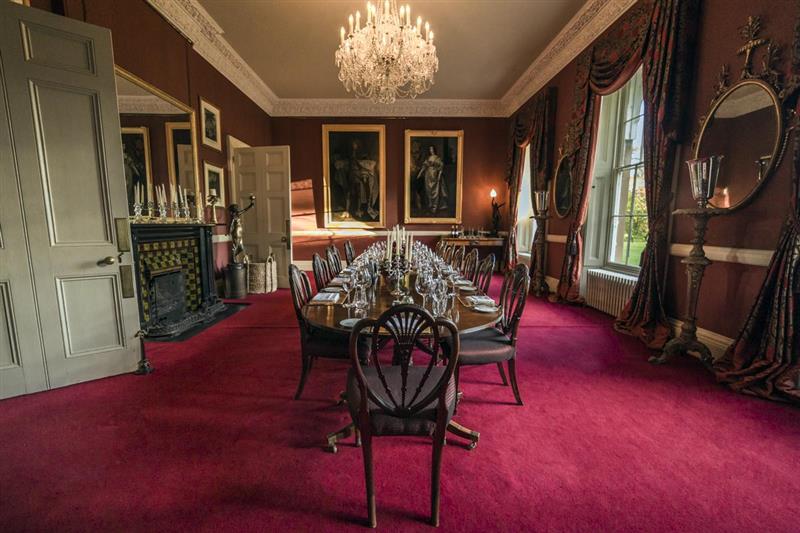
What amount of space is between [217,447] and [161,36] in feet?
14.7

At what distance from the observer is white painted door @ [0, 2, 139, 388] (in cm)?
226

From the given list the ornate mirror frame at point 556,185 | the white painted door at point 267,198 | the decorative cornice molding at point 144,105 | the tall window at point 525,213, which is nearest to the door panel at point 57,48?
the decorative cornice molding at point 144,105

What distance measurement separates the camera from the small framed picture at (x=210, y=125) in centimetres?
484

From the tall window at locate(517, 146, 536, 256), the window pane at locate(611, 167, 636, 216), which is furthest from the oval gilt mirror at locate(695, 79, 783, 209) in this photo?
the tall window at locate(517, 146, 536, 256)

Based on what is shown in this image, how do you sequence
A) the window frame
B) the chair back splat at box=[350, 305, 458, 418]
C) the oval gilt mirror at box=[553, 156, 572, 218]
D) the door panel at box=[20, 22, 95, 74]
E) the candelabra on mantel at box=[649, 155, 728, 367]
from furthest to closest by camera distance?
the oval gilt mirror at box=[553, 156, 572, 218], the window frame, the candelabra on mantel at box=[649, 155, 728, 367], the door panel at box=[20, 22, 95, 74], the chair back splat at box=[350, 305, 458, 418]

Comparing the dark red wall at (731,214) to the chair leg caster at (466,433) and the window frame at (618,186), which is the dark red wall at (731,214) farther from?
the chair leg caster at (466,433)

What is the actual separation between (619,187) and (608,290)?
1.44 metres

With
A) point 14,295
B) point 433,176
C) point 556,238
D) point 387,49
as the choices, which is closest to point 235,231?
point 14,295

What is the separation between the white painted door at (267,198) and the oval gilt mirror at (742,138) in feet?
18.0

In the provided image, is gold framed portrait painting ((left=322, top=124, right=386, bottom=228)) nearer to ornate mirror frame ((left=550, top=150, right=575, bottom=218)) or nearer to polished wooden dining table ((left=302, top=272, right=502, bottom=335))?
ornate mirror frame ((left=550, top=150, right=575, bottom=218))

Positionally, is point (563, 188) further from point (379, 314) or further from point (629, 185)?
point (379, 314)

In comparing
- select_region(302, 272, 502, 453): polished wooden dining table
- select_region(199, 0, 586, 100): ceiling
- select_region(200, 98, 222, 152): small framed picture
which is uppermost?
select_region(199, 0, 586, 100): ceiling

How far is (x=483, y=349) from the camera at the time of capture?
2193 mm

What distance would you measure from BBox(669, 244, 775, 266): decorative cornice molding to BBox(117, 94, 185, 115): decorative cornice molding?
5533mm
